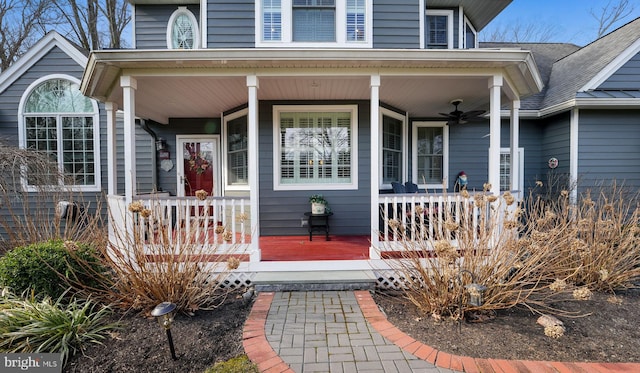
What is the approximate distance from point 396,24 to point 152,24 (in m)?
5.11

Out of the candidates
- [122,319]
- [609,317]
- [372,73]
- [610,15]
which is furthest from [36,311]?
[610,15]

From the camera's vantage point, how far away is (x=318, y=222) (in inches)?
216

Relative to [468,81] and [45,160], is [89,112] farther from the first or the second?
[468,81]

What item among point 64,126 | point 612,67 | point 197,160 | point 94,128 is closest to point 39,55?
point 64,126

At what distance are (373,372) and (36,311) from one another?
107 inches

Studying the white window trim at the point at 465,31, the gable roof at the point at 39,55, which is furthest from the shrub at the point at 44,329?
the white window trim at the point at 465,31

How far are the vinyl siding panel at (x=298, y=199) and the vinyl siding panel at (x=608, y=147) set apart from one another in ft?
15.5

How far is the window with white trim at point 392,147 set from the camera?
5949 mm

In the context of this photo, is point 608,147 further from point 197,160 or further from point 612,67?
point 197,160

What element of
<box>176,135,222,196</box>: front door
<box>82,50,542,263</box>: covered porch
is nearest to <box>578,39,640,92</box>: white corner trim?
<box>82,50,542,263</box>: covered porch

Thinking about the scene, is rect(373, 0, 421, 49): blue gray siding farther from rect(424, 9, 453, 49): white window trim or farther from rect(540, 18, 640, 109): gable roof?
rect(540, 18, 640, 109): gable roof

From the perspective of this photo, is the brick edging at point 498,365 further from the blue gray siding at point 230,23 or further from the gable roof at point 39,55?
the gable roof at point 39,55

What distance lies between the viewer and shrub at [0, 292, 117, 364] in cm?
230

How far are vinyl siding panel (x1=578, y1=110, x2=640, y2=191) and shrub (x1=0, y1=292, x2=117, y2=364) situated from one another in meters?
8.46
